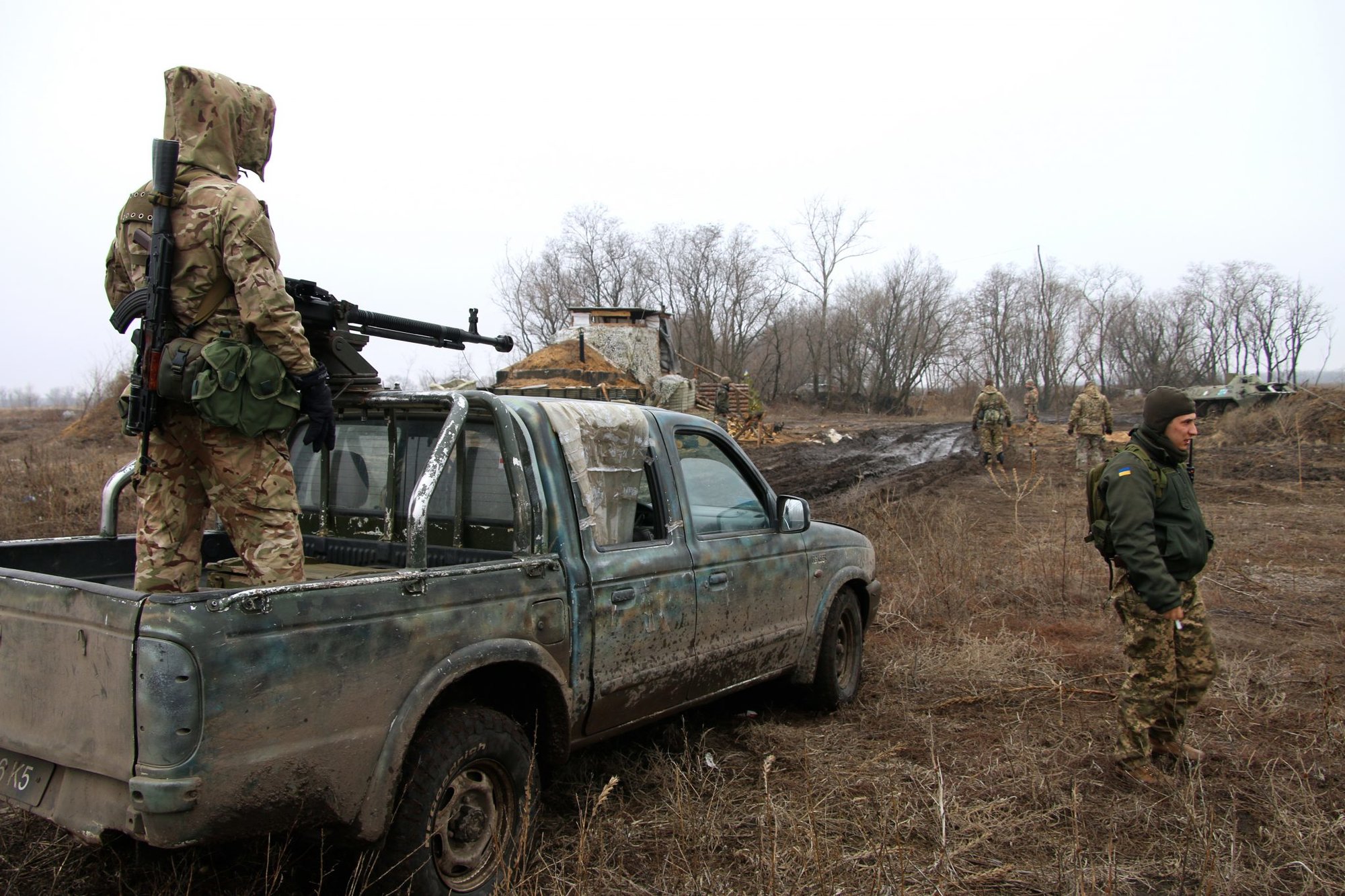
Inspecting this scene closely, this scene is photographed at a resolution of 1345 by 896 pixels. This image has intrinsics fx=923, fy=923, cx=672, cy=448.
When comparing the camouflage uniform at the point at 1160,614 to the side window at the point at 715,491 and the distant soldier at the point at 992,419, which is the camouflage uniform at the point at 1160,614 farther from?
the distant soldier at the point at 992,419

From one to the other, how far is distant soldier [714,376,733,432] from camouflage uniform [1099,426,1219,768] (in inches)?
734

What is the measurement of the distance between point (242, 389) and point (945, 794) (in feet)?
9.97

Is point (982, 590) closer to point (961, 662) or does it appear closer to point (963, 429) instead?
point (961, 662)

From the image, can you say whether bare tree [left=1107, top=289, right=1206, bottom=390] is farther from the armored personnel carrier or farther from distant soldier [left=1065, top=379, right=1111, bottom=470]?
distant soldier [left=1065, top=379, right=1111, bottom=470]

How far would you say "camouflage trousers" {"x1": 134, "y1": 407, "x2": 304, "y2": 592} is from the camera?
310 cm

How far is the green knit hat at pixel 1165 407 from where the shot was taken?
4027 millimetres

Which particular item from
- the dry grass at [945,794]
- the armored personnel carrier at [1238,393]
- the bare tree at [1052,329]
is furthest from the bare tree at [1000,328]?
the dry grass at [945,794]

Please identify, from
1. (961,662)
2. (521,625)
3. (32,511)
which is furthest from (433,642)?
(32,511)

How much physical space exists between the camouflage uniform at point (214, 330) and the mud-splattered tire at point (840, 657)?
271 cm

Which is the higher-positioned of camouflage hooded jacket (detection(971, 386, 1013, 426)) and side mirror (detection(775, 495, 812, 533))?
camouflage hooded jacket (detection(971, 386, 1013, 426))

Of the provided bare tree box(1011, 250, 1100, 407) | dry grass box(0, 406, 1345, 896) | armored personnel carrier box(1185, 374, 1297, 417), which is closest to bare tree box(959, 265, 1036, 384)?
bare tree box(1011, 250, 1100, 407)

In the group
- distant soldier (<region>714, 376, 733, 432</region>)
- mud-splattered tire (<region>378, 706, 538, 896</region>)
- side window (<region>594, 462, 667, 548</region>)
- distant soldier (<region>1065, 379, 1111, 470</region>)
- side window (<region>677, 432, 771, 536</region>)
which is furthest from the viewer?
distant soldier (<region>714, 376, 733, 432</region>)

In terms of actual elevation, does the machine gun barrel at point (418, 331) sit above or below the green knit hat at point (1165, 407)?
above

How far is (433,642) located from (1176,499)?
3207mm
